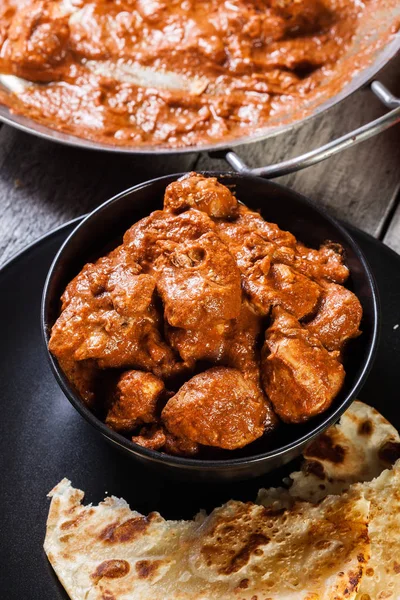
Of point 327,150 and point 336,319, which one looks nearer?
point 336,319

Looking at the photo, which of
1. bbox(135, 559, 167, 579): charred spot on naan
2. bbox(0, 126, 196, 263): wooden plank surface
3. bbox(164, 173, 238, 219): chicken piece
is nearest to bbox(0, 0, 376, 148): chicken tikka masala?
bbox(0, 126, 196, 263): wooden plank surface

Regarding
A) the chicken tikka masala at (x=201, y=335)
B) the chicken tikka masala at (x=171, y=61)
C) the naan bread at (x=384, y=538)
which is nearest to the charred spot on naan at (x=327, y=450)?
the naan bread at (x=384, y=538)

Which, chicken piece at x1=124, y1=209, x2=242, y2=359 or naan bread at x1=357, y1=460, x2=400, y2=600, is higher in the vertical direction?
chicken piece at x1=124, y1=209, x2=242, y2=359

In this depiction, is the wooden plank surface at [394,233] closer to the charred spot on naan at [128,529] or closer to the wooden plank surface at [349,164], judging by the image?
the wooden plank surface at [349,164]

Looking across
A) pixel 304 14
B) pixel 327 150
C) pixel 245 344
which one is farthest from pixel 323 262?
pixel 304 14

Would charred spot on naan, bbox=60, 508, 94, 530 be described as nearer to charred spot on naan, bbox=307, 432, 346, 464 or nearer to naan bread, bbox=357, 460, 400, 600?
charred spot on naan, bbox=307, 432, 346, 464

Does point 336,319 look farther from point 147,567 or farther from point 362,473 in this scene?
point 147,567
